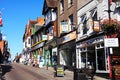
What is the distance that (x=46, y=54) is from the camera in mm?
50469

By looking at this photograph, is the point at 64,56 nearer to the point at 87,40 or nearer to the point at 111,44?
the point at 87,40

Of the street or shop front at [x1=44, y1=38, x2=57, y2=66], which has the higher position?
shop front at [x1=44, y1=38, x2=57, y2=66]

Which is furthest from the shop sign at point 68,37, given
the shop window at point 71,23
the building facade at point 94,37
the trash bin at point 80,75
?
the trash bin at point 80,75

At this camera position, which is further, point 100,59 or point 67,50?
point 67,50

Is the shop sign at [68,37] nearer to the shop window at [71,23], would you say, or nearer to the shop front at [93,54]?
the shop window at [71,23]

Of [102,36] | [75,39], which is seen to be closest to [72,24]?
[75,39]

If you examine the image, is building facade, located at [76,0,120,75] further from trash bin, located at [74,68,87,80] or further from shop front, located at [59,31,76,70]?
trash bin, located at [74,68,87,80]

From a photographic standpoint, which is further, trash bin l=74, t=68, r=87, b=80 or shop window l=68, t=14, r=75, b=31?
shop window l=68, t=14, r=75, b=31

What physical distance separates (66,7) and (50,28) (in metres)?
10.1

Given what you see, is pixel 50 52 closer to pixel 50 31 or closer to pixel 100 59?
pixel 50 31

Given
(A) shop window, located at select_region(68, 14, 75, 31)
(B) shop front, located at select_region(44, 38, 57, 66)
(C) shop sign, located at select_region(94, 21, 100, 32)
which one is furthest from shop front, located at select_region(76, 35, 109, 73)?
(B) shop front, located at select_region(44, 38, 57, 66)

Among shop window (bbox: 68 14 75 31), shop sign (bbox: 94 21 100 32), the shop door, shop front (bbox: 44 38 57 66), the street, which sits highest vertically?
shop window (bbox: 68 14 75 31)

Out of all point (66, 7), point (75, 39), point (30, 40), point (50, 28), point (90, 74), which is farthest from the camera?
point (30, 40)

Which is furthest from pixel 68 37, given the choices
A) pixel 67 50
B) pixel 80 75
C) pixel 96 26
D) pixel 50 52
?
pixel 80 75
